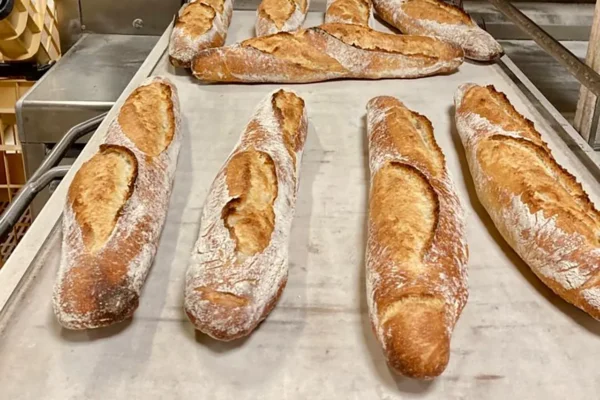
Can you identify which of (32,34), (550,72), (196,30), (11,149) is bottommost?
(11,149)

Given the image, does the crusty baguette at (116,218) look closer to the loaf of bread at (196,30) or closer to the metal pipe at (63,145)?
the metal pipe at (63,145)

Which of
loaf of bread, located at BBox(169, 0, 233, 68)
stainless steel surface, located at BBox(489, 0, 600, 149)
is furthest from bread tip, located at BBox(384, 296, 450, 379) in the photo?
loaf of bread, located at BBox(169, 0, 233, 68)

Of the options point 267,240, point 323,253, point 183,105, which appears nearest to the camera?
point 267,240

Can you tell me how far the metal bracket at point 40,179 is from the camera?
1231 millimetres

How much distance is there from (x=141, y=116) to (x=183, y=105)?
28cm

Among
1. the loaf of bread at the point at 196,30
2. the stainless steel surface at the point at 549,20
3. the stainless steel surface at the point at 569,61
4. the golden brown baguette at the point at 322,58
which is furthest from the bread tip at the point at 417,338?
the stainless steel surface at the point at 549,20

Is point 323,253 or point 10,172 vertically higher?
point 323,253

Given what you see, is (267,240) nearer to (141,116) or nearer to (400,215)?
(400,215)

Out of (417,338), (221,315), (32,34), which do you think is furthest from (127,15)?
(417,338)

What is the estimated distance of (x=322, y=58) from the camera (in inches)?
72.7

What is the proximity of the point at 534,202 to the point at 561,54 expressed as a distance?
572 millimetres

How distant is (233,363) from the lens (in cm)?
97

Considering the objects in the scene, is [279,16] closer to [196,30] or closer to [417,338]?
[196,30]

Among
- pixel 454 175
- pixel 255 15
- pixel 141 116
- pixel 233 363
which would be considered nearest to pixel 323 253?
pixel 233 363
